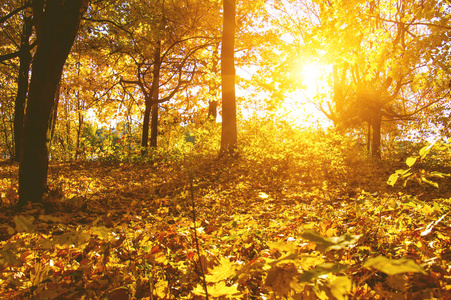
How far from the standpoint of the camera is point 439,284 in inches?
53.0

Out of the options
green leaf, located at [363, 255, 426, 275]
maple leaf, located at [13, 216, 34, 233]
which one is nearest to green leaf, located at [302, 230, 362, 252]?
green leaf, located at [363, 255, 426, 275]

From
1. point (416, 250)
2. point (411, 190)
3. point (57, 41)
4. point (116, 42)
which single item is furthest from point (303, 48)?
point (116, 42)

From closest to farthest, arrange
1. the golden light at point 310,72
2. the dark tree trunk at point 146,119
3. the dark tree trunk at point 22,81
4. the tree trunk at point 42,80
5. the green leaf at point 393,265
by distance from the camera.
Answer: the green leaf at point 393,265, the tree trunk at point 42,80, the golden light at point 310,72, the dark tree trunk at point 22,81, the dark tree trunk at point 146,119

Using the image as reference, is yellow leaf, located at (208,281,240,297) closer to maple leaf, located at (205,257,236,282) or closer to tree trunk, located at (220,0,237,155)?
maple leaf, located at (205,257,236,282)

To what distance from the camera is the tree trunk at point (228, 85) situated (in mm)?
9008

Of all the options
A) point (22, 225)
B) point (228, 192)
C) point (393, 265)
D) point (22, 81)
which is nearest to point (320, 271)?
point (393, 265)

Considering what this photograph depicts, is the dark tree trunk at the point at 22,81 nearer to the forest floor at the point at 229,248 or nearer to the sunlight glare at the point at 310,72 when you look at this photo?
the forest floor at the point at 229,248

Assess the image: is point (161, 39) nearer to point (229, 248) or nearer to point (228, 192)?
point (228, 192)

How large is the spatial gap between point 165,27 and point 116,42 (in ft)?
7.06

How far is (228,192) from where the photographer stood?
5.28 m

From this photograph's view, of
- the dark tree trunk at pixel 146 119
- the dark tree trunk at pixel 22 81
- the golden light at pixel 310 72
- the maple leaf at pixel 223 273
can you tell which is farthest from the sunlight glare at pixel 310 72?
the dark tree trunk at pixel 22 81

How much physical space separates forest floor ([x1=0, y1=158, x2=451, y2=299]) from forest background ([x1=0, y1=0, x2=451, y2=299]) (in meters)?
0.01

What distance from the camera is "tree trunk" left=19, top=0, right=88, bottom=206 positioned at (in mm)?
4016

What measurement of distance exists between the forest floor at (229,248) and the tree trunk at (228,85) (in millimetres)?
3741
